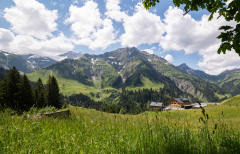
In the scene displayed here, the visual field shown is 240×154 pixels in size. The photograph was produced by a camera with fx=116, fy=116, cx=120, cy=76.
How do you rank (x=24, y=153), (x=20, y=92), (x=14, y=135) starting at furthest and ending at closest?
(x=20, y=92) → (x=14, y=135) → (x=24, y=153)

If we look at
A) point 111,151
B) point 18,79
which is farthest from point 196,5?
point 18,79

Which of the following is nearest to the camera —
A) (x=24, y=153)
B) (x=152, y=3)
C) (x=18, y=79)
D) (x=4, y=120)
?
(x=24, y=153)

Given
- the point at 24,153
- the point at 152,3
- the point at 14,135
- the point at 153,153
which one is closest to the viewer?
the point at 24,153

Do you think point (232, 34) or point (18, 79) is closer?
point (232, 34)

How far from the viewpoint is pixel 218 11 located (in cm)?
407

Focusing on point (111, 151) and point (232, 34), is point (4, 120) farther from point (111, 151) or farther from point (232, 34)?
point (232, 34)

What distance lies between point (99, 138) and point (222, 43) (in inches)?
186

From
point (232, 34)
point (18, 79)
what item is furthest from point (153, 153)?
point (18, 79)

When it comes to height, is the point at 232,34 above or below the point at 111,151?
above

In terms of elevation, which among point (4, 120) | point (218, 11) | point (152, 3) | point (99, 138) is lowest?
point (99, 138)

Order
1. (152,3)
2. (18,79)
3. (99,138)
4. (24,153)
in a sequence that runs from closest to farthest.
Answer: (24,153) < (99,138) < (152,3) < (18,79)

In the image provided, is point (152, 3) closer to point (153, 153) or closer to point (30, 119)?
point (153, 153)

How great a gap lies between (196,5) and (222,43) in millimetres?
1911

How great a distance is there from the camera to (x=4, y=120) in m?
4.95
